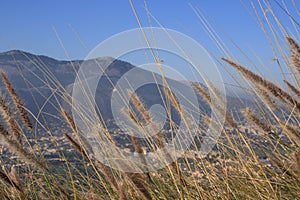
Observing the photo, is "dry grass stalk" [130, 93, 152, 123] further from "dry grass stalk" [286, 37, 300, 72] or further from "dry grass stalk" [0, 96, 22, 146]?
"dry grass stalk" [286, 37, 300, 72]

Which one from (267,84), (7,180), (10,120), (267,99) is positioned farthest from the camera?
(267,99)

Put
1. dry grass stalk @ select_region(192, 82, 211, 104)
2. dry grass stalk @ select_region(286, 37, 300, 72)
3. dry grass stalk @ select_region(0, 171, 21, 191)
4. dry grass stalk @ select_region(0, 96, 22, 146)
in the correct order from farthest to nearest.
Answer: dry grass stalk @ select_region(192, 82, 211, 104) < dry grass stalk @ select_region(286, 37, 300, 72) < dry grass stalk @ select_region(0, 96, 22, 146) < dry grass stalk @ select_region(0, 171, 21, 191)

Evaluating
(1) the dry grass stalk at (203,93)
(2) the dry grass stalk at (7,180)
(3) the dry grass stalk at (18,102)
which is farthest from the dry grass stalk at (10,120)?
(1) the dry grass stalk at (203,93)

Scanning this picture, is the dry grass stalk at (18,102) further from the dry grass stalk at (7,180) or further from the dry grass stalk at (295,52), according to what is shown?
the dry grass stalk at (295,52)

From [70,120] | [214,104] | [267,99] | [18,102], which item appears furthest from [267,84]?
[18,102]

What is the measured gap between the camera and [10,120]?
1.68 metres

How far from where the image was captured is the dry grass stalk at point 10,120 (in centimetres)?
163

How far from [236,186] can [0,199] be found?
4.18 ft

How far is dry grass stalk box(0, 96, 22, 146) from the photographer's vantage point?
1.63m

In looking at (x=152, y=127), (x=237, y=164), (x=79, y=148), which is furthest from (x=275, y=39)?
(x=79, y=148)

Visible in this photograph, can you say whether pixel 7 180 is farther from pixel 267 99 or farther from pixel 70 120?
pixel 267 99

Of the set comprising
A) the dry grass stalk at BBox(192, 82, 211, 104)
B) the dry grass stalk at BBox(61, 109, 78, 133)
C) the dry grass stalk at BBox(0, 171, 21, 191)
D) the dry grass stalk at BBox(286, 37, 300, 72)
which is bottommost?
the dry grass stalk at BBox(0, 171, 21, 191)

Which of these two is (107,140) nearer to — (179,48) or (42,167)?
(42,167)

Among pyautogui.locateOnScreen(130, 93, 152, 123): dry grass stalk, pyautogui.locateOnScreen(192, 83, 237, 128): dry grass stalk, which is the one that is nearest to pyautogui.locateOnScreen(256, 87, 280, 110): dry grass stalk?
pyautogui.locateOnScreen(192, 83, 237, 128): dry grass stalk
